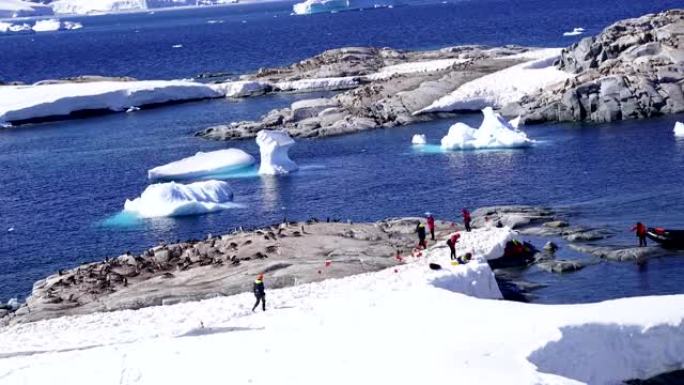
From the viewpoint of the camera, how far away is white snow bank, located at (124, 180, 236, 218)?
199 feet

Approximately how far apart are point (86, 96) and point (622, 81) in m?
51.6

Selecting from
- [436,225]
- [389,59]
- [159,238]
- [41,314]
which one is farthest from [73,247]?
[389,59]

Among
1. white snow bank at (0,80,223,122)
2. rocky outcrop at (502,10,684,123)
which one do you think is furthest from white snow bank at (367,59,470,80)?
rocky outcrop at (502,10,684,123)

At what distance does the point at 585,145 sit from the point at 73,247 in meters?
32.5

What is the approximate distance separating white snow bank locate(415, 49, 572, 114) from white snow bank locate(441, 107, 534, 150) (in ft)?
48.4

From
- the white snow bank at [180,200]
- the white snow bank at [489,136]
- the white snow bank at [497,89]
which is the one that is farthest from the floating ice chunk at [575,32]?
the white snow bank at [180,200]

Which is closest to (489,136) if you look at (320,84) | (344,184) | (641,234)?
(344,184)

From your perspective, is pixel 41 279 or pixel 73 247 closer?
pixel 41 279

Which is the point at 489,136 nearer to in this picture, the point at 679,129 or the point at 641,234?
the point at 679,129

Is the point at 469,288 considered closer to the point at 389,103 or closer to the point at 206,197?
the point at 206,197

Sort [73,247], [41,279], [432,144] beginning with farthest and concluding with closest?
[432,144]
[73,247]
[41,279]

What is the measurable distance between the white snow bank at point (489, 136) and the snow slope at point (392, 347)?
118 ft

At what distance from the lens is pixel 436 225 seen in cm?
5075

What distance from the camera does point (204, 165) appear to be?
72375mm
